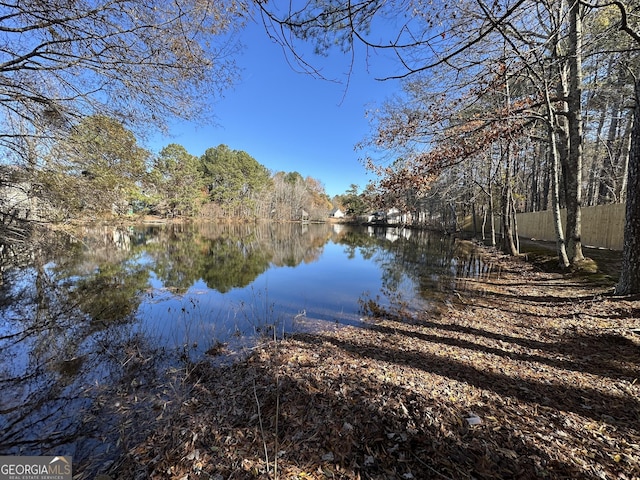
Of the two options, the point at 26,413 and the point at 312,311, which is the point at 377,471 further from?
the point at 312,311

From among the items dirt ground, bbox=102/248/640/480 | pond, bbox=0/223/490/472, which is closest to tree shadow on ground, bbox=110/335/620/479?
dirt ground, bbox=102/248/640/480

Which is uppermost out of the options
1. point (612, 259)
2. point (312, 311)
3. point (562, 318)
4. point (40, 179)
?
point (40, 179)

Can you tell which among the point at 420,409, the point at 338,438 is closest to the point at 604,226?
the point at 420,409

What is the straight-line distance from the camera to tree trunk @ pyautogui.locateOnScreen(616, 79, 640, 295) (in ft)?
16.0

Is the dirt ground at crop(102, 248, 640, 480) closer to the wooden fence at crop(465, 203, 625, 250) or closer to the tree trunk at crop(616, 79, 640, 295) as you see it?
the tree trunk at crop(616, 79, 640, 295)

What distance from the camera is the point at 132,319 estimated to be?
6121 millimetres

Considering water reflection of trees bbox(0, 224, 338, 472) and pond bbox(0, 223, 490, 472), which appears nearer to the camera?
water reflection of trees bbox(0, 224, 338, 472)

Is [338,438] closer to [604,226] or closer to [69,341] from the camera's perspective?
[69,341]

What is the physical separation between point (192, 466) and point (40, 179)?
28.8 feet

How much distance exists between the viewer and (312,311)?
6.97 metres

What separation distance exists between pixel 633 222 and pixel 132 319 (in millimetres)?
10314

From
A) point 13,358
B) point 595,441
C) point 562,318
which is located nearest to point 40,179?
point 13,358

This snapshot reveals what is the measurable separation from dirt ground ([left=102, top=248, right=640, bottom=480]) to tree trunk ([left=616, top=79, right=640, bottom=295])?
0.55 meters

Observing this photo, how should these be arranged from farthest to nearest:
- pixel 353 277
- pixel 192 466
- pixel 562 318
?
pixel 353 277, pixel 562 318, pixel 192 466
